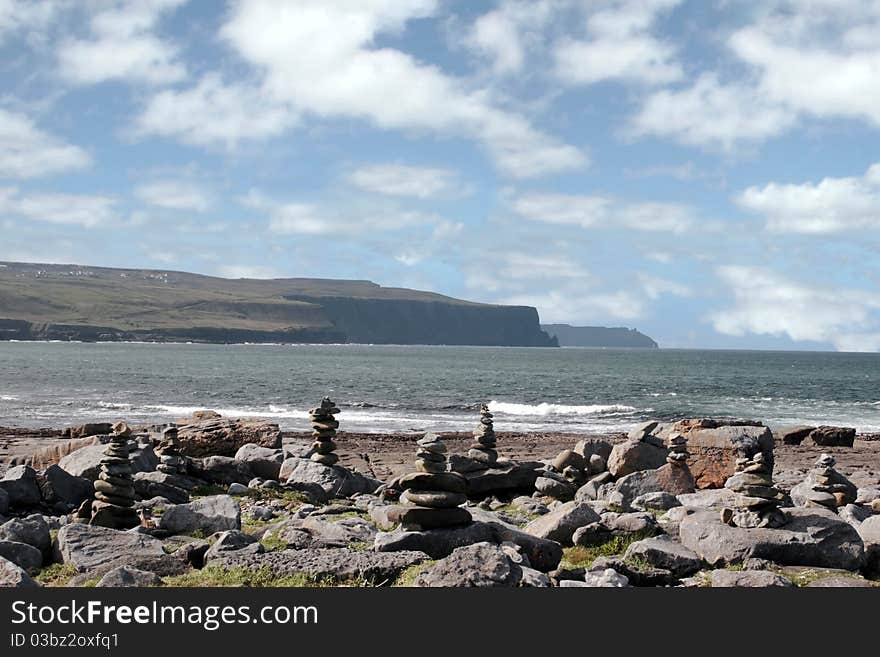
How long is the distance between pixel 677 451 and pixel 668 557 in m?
10.9

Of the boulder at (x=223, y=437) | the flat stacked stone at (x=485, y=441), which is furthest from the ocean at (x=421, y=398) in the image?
the flat stacked stone at (x=485, y=441)

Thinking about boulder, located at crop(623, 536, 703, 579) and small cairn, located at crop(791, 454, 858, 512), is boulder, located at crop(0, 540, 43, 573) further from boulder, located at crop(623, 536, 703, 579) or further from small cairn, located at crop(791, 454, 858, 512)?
small cairn, located at crop(791, 454, 858, 512)

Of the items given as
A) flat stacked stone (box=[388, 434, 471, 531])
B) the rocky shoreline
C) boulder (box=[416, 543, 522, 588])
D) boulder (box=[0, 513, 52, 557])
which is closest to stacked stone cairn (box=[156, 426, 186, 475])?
the rocky shoreline

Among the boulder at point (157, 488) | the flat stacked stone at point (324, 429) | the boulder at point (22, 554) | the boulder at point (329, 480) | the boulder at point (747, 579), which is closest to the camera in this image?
the boulder at point (747, 579)

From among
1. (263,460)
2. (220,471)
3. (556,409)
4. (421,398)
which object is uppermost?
(263,460)

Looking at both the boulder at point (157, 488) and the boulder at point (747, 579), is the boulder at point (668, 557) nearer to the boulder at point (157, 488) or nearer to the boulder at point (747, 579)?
the boulder at point (747, 579)

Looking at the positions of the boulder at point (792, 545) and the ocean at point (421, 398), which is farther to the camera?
the ocean at point (421, 398)

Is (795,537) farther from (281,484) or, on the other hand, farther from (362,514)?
(281,484)

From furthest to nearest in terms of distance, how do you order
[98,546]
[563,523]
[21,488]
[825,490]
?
→ [825,490]
[21,488]
[563,523]
[98,546]

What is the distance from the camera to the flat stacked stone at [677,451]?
21562mm

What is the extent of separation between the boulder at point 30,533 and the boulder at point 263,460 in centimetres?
1131

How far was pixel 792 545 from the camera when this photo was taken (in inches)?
481

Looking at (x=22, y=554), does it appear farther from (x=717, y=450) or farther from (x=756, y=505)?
(x=717, y=450)

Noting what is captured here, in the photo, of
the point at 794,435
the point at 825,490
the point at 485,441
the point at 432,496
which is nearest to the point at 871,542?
the point at 825,490
